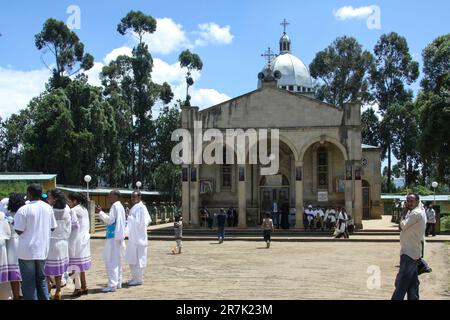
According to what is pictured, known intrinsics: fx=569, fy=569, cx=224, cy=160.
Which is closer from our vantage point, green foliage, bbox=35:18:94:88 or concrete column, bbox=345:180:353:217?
concrete column, bbox=345:180:353:217

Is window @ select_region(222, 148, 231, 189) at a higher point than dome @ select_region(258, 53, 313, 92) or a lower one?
lower

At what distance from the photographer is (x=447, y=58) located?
35062mm

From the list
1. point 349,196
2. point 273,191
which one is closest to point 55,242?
point 349,196

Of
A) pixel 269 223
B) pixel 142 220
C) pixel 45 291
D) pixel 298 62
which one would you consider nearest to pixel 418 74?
pixel 298 62

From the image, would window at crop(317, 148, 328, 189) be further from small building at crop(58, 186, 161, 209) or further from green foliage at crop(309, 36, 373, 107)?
green foliage at crop(309, 36, 373, 107)

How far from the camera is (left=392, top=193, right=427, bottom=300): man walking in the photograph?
8492 millimetres

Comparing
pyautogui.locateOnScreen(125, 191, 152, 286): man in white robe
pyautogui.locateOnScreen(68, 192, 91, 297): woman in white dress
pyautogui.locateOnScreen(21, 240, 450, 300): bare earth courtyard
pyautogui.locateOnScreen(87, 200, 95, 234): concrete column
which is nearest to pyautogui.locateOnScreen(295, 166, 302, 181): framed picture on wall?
pyautogui.locateOnScreen(21, 240, 450, 300): bare earth courtyard

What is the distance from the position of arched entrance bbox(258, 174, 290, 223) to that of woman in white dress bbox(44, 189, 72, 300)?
81.4 ft

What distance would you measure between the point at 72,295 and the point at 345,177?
887 inches

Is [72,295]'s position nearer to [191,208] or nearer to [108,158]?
[191,208]

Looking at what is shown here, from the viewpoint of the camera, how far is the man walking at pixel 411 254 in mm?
8492

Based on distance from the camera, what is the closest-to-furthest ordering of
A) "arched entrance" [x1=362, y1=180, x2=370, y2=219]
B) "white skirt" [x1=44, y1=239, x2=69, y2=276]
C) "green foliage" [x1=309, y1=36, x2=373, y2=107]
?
"white skirt" [x1=44, y1=239, x2=69, y2=276] < "arched entrance" [x1=362, y1=180, x2=370, y2=219] < "green foliage" [x1=309, y1=36, x2=373, y2=107]

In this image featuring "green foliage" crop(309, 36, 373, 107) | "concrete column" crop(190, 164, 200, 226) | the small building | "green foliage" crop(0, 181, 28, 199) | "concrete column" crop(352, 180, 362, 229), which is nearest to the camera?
"green foliage" crop(0, 181, 28, 199)

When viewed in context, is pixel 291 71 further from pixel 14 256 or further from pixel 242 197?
pixel 14 256
